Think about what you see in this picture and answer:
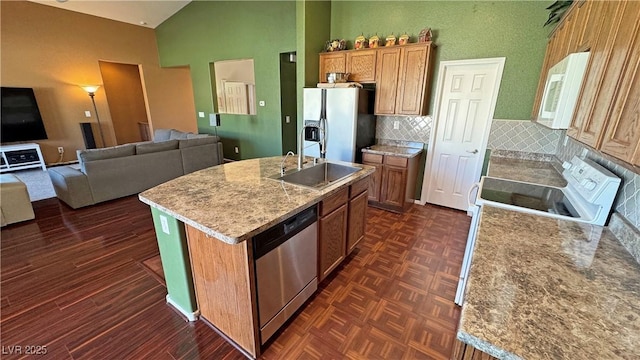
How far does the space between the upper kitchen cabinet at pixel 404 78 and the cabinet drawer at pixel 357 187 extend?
1623 mm

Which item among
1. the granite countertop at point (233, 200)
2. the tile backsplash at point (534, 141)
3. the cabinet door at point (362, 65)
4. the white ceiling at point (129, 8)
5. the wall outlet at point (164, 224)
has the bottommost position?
the wall outlet at point (164, 224)

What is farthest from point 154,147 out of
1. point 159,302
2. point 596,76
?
point 596,76

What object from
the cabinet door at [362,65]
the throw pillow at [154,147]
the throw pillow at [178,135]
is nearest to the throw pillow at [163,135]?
the throw pillow at [178,135]

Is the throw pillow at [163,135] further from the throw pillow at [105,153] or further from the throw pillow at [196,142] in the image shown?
the throw pillow at [105,153]

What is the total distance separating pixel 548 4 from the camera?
2746 millimetres

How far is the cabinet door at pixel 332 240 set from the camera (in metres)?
2.00

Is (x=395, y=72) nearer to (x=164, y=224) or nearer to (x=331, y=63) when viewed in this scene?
(x=331, y=63)

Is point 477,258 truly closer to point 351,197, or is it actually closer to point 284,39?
point 351,197

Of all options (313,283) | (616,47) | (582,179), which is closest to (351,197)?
(313,283)

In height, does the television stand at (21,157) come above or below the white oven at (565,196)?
below

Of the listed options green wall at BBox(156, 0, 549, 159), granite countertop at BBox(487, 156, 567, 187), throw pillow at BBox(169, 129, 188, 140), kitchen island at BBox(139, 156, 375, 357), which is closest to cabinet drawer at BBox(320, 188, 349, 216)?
kitchen island at BBox(139, 156, 375, 357)

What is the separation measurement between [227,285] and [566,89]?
2.38 meters

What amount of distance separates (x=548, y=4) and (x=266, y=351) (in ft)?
13.6

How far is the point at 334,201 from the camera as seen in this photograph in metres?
2.02
